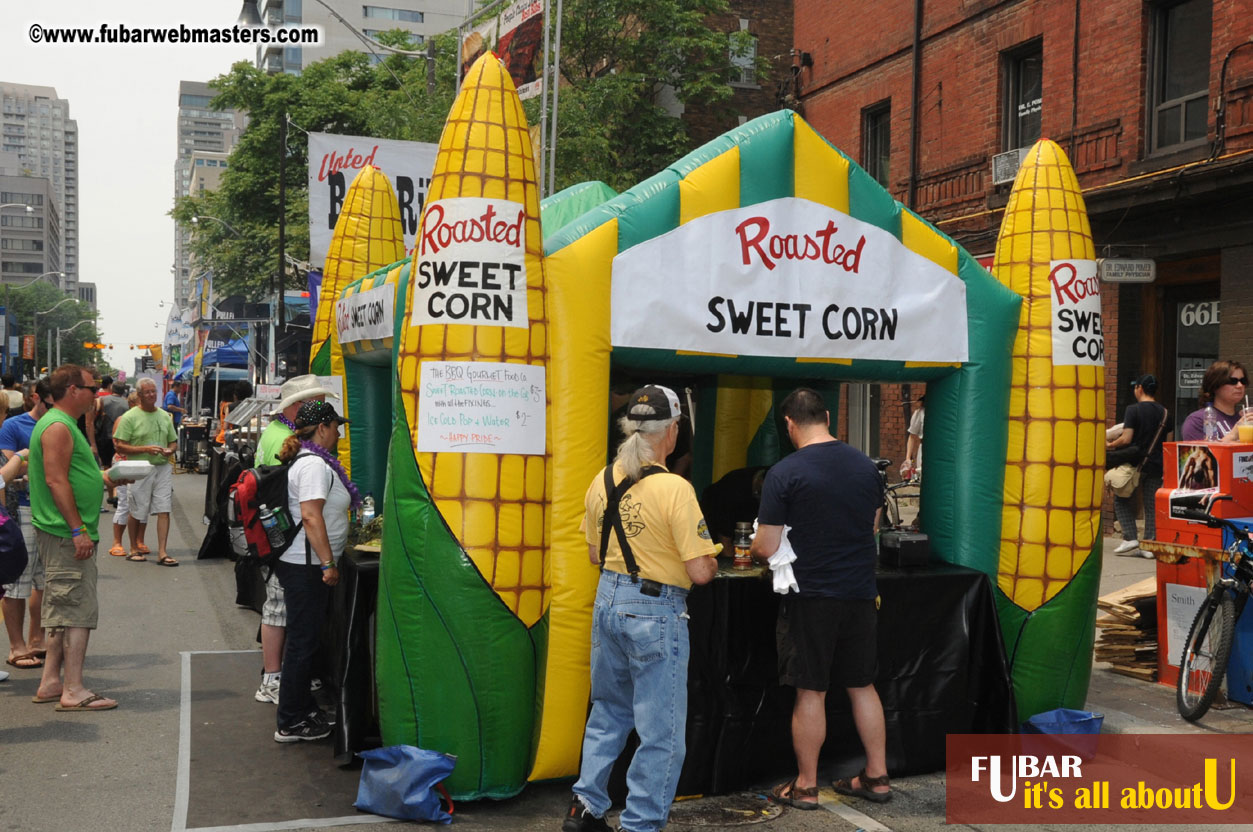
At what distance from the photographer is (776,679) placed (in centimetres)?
552

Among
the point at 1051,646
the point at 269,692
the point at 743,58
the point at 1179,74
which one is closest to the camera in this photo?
the point at 1051,646

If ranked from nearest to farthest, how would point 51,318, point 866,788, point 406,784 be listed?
1. point 406,784
2. point 866,788
3. point 51,318

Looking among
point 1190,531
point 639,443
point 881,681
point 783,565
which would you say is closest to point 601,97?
point 1190,531

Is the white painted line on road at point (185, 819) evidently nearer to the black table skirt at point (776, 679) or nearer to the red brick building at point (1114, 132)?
the black table skirt at point (776, 679)

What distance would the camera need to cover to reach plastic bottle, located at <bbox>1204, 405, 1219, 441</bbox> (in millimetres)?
8102

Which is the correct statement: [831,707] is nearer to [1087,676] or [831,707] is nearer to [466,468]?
[1087,676]

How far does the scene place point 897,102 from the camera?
18.4 metres

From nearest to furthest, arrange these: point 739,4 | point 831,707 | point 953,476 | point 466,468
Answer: point 466,468, point 831,707, point 953,476, point 739,4

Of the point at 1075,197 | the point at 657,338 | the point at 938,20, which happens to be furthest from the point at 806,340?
the point at 938,20

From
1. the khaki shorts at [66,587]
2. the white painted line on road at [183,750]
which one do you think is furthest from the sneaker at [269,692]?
the khaki shorts at [66,587]

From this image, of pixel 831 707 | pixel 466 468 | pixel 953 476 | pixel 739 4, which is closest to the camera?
pixel 466 468

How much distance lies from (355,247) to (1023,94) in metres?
10.8

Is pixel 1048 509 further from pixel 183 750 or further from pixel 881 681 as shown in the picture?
pixel 183 750

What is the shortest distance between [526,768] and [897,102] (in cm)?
1550
